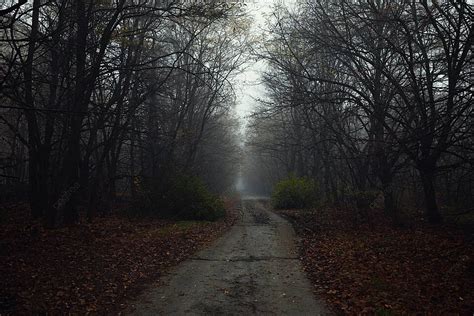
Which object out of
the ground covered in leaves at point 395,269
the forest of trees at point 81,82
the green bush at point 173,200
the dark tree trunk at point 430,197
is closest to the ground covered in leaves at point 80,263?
the forest of trees at point 81,82

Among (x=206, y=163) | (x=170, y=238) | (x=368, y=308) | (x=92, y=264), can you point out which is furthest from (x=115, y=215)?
(x=206, y=163)

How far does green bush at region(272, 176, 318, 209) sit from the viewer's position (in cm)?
2472

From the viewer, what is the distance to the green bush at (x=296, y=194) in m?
24.7

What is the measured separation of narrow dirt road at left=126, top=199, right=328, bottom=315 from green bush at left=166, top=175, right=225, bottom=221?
21.1ft

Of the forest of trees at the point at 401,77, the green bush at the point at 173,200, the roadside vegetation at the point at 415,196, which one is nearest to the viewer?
the roadside vegetation at the point at 415,196

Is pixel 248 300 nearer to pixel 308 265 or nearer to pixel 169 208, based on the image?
pixel 308 265

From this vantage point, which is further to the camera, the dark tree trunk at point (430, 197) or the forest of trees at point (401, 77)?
the dark tree trunk at point (430, 197)

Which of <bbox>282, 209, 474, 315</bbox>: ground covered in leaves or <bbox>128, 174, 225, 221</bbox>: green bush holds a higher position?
<bbox>128, 174, 225, 221</bbox>: green bush

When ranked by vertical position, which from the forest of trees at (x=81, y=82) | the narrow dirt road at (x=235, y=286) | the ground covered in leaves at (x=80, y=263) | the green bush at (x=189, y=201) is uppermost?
the forest of trees at (x=81, y=82)

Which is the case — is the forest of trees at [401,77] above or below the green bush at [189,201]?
above

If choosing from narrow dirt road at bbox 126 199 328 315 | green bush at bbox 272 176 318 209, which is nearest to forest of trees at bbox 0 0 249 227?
→ narrow dirt road at bbox 126 199 328 315

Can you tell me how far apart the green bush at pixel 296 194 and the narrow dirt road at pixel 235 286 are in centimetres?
1339

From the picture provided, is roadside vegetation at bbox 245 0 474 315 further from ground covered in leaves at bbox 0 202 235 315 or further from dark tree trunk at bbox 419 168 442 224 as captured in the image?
ground covered in leaves at bbox 0 202 235 315

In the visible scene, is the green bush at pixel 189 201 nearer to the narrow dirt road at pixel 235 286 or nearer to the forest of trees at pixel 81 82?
the forest of trees at pixel 81 82
